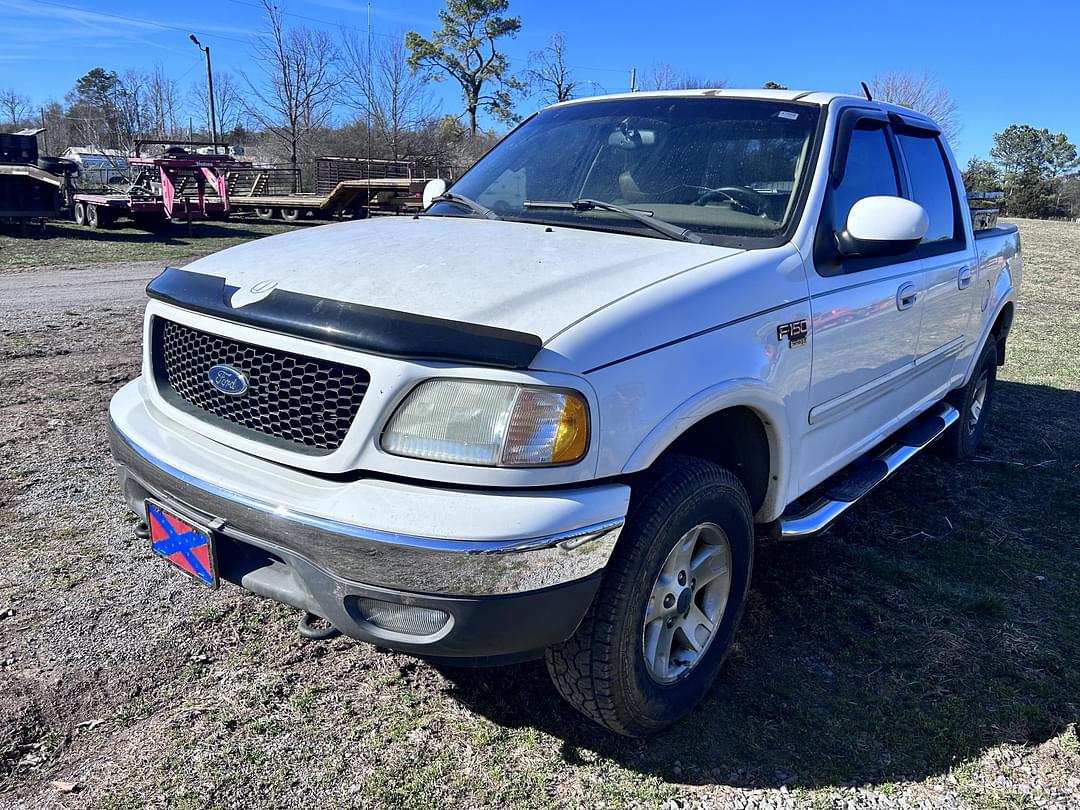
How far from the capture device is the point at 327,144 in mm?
38125

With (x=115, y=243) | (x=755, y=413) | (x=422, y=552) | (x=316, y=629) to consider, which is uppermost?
(x=755, y=413)

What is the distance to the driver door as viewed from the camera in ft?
9.65

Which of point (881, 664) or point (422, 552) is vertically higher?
point (422, 552)

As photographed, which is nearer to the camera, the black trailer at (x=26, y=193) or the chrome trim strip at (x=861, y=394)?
the chrome trim strip at (x=861, y=394)

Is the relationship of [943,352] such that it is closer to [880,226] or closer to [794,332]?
[880,226]

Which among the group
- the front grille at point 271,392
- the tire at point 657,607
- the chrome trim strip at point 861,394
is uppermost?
the front grille at point 271,392

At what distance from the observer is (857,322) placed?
10.2 ft

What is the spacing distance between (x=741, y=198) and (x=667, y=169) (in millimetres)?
346

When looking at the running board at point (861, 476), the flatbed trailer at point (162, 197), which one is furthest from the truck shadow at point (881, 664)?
the flatbed trailer at point (162, 197)

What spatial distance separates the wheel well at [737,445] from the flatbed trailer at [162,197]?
17.2 m

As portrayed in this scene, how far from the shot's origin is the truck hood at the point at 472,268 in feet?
7.06

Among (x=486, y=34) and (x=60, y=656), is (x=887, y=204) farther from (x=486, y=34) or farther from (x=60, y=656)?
(x=486, y=34)

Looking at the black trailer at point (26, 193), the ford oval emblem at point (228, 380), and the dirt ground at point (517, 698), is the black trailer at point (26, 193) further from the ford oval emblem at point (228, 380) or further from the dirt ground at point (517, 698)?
the ford oval emblem at point (228, 380)

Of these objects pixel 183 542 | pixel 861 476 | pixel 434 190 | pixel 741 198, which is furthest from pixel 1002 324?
pixel 183 542
